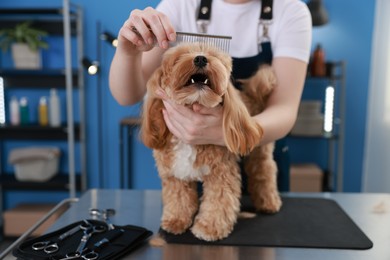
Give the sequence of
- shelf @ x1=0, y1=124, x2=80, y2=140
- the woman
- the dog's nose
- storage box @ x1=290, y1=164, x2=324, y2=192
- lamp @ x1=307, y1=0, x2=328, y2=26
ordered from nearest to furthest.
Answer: the dog's nose → the woman → lamp @ x1=307, y1=0, x2=328, y2=26 → storage box @ x1=290, y1=164, x2=324, y2=192 → shelf @ x1=0, y1=124, x2=80, y2=140

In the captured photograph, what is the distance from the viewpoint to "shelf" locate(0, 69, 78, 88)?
3018mm

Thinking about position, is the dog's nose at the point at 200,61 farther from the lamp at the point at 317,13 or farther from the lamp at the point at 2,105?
the lamp at the point at 2,105

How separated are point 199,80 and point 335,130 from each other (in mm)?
2475

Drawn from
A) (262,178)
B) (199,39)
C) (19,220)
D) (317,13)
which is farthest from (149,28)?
(19,220)

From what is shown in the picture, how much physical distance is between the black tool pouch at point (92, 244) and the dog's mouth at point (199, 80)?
0.39m

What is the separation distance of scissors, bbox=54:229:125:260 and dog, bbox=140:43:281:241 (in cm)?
12

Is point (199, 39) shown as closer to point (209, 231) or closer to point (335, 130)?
point (209, 231)

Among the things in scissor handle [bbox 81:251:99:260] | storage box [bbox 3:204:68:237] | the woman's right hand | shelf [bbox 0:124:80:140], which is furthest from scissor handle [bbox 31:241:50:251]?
shelf [bbox 0:124:80:140]

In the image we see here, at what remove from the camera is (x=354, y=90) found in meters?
3.14

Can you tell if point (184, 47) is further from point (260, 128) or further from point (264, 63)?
point (264, 63)

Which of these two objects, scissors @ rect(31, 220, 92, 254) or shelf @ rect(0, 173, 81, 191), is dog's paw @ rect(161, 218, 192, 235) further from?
shelf @ rect(0, 173, 81, 191)

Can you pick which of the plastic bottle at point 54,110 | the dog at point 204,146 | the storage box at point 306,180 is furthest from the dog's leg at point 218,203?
the plastic bottle at point 54,110

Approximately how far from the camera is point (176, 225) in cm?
99

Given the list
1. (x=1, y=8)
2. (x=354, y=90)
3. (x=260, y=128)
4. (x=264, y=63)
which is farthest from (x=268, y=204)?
(x=1, y=8)
